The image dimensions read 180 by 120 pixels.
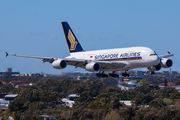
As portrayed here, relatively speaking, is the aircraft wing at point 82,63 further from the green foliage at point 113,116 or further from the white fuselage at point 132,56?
the green foliage at point 113,116

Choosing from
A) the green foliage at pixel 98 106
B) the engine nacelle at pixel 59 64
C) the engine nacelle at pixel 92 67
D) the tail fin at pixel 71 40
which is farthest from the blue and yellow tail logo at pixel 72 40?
the green foliage at pixel 98 106

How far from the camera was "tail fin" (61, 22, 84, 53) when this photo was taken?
3317 inches

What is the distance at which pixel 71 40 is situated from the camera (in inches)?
3391

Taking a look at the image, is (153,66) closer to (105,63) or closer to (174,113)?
(105,63)

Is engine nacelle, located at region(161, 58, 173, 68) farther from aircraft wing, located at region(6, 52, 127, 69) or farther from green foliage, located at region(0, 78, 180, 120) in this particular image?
green foliage, located at region(0, 78, 180, 120)

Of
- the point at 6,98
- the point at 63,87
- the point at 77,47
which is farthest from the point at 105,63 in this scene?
the point at 63,87

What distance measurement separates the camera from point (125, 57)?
68.8 metres

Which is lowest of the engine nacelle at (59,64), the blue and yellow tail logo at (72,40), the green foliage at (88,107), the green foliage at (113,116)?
the green foliage at (113,116)

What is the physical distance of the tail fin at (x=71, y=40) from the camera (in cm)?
8425

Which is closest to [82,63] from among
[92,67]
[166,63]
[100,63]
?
[92,67]

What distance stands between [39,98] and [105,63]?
7291cm

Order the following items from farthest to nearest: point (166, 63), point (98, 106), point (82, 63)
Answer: point (98, 106) → point (82, 63) → point (166, 63)

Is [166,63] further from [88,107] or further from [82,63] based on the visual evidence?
[88,107]

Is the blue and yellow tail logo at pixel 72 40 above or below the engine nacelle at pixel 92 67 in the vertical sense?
above
